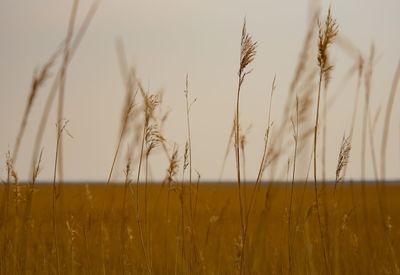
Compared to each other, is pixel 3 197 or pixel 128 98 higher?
pixel 128 98

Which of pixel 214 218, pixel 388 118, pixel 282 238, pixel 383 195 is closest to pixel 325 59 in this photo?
pixel 388 118

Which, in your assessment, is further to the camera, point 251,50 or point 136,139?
point 136,139

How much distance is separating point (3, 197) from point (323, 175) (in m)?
1.21

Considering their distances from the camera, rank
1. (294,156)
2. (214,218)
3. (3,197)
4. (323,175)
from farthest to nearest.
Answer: (214,218)
(3,197)
(294,156)
(323,175)

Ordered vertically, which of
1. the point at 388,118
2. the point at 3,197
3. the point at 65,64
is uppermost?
the point at 65,64

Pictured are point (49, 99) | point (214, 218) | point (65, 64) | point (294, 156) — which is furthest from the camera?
point (214, 218)

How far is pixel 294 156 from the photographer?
2033 mm

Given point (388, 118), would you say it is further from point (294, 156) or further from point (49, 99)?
point (49, 99)

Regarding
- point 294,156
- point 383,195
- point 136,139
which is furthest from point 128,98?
point 383,195

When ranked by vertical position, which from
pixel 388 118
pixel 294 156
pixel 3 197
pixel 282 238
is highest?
pixel 388 118

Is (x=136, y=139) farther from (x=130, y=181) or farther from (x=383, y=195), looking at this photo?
(x=383, y=195)

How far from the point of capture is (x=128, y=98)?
76.5 inches

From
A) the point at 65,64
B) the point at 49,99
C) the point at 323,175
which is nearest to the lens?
the point at 49,99

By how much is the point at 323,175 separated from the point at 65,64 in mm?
908
